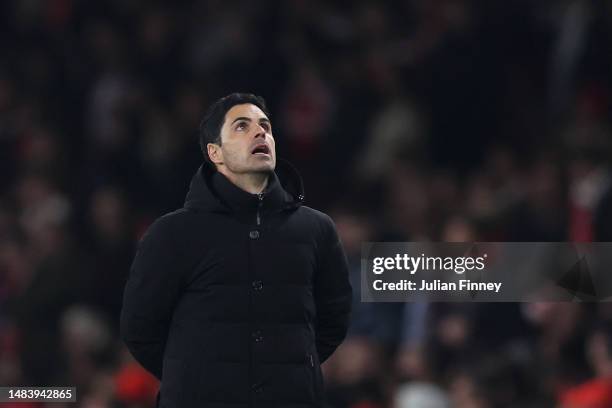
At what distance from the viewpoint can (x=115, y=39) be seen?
9375 millimetres

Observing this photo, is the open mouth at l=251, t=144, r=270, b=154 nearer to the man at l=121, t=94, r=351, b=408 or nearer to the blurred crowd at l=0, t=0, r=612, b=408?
the man at l=121, t=94, r=351, b=408

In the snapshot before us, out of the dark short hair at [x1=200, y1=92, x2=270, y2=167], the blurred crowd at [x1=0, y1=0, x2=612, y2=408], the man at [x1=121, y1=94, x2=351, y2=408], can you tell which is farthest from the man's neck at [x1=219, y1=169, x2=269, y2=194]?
the blurred crowd at [x1=0, y1=0, x2=612, y2=408]

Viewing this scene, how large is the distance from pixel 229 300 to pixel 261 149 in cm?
40

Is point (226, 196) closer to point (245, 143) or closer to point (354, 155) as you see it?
point (245, 143)

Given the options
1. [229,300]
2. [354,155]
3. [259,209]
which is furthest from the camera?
[354,155]

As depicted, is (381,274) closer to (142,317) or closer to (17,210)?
(142,317)

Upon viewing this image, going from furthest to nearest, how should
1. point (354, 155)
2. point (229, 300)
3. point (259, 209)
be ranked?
point (354, 155) < point (259, 209) < point (229, 300)

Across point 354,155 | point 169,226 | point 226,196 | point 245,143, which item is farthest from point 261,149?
point 354,155

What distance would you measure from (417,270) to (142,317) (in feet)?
6.56

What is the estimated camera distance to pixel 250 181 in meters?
4.08

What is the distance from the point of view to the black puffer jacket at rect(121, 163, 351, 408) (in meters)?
3.96

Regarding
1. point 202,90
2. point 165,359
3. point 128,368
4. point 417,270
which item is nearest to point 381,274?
point 417,270

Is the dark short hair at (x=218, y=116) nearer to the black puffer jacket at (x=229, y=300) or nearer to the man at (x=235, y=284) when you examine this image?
the man at (x=235, y=284)

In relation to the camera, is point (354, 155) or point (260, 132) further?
point (354, 155)
